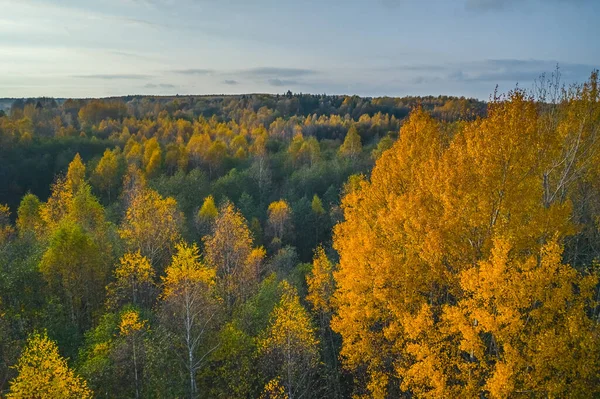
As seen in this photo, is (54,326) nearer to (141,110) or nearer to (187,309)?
(187,309)

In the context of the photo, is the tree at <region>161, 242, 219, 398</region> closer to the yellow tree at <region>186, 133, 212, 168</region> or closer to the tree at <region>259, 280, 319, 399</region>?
the tree at <region>259, 280, 319, 399</region>

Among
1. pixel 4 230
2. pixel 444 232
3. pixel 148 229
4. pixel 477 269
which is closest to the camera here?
pixel 477 269

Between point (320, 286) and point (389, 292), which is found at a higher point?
point (389, 292)

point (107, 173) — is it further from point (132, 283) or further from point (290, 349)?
point (290, 349)

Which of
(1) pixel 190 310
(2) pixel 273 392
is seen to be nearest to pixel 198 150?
(1) pixel 190 310

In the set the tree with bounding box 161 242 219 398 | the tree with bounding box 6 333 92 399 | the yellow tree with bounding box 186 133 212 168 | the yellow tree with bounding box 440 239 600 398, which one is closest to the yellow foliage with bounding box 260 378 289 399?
the tree with bounding box 161 242 219 398

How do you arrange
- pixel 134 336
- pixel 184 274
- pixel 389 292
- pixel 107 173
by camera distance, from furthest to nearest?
pixel 107 173 < pixel 184 274 < pixel 134 336 < pixel 389 292
